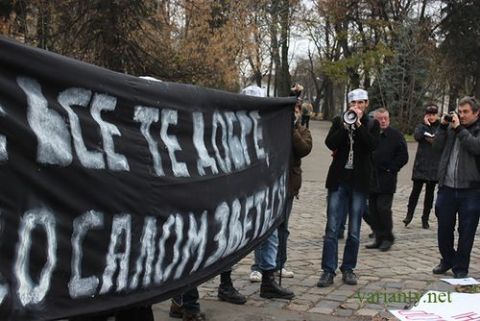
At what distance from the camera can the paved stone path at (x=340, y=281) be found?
203 inches

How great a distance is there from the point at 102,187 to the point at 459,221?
4.61m

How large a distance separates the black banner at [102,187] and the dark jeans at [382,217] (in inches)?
160

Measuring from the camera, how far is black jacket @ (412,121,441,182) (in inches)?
357

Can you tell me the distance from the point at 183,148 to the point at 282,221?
7.59ft

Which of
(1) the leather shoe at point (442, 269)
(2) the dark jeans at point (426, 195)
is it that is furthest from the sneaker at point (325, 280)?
(2) the dark jeans at point (426, 195)

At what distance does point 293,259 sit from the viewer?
23.4ft

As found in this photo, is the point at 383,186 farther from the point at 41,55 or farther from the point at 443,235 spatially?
the point at 41,55

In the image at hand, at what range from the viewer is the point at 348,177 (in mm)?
5863

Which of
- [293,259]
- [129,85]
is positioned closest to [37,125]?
[129,85]

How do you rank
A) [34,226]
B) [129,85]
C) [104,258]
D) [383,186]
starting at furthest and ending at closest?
[383,186] < [129,85] < [104,258] < [34,226]

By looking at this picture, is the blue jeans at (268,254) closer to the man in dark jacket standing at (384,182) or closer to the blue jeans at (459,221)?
the blue jeans at (459,221)

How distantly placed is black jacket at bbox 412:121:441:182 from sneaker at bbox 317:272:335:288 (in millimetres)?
3784

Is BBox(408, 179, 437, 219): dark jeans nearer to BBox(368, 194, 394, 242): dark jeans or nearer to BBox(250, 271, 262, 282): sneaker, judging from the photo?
BBox(368, 194, 394, 242): dark jeans

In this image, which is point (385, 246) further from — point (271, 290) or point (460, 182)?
point (271, 290)
